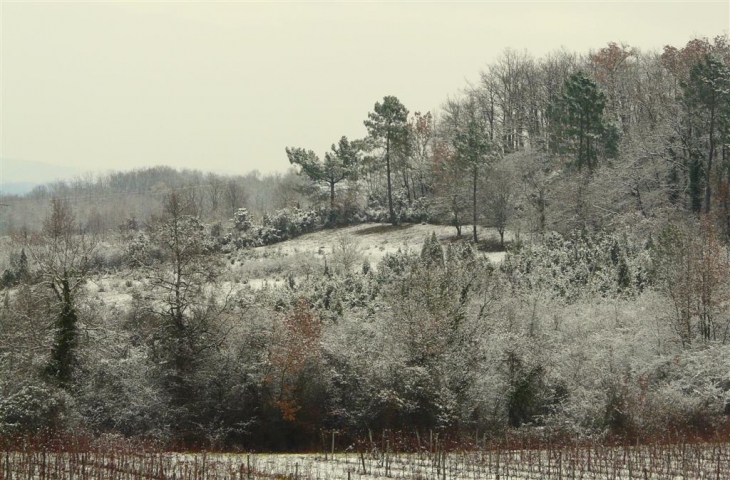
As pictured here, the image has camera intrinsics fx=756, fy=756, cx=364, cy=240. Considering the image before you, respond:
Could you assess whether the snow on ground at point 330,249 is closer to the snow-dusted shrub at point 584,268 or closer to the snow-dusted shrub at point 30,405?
the snow-dusted shrub at point 584,268

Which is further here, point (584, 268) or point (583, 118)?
point (583, 118)

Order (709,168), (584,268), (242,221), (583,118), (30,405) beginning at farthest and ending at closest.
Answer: (242,221)
(583,118)
(709,168)
(584,268)
(30,405)

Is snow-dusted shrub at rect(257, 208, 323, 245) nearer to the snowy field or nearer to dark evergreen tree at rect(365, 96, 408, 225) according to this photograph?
dark evergreen tree at rect(365, 96, 408, 225)

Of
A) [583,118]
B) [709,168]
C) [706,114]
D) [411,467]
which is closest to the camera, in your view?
[411,467]

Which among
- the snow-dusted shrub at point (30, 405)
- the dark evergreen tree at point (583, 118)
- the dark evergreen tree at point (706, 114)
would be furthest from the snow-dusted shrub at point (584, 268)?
the snow-dusted shrub at point (30, 405)

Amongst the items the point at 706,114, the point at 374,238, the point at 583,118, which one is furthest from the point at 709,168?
the point at 374,238

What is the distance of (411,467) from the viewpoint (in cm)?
1983

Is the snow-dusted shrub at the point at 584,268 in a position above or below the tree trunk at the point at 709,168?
below

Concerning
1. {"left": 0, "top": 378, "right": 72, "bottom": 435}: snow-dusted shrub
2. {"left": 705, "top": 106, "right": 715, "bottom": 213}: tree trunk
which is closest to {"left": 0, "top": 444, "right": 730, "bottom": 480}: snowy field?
{"left": 0, "top": 378, "right": 72, "bottom": 435}: snow-dusted shrub

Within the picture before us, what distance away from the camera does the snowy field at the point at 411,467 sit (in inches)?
704

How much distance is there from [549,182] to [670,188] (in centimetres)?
860

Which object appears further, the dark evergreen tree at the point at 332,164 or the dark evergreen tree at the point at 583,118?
the dark evergreen tree at the point at 332,164

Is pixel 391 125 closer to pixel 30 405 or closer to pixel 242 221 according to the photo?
pixel 242 221

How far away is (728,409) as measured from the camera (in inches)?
1059
